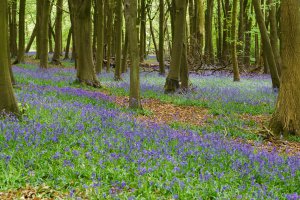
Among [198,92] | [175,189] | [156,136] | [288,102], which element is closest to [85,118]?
[156,136]

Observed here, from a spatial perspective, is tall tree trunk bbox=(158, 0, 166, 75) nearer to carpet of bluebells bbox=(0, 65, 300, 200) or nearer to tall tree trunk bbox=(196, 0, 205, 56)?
tall tree trunk bbox=(196, 0, 205, 56)

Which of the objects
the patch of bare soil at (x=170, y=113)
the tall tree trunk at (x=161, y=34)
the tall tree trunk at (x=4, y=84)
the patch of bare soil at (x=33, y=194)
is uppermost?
the tall tree trunk at (x=161, y=34)

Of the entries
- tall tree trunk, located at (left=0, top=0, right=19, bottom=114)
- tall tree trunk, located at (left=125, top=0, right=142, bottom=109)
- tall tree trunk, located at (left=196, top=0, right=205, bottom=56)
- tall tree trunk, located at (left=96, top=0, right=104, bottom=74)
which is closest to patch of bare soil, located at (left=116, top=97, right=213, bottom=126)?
tall tree trunk, located at (left=125, top=0, right=142, bottom=109)

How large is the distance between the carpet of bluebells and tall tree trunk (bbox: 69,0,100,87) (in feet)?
21.8

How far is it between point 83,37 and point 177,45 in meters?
4.22

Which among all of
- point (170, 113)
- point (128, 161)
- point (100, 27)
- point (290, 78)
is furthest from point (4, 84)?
point (100, 27)

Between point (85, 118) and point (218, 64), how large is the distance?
2592cm

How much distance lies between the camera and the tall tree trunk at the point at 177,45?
15.6 meters

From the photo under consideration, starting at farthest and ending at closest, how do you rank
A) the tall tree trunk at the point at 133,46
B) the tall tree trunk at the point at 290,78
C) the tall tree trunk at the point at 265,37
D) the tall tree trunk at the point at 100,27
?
the tall tree trunk at the point at 100,27
the tall tree trunk at the point at 265,37
the tall tree trunk at the point at 133,46
the tall tree trunk at the point at 290,78

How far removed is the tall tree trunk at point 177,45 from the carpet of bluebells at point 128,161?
6.41 metres

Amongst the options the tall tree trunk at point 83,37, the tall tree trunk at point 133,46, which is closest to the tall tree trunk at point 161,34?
the tall tree trunk at point 83,37

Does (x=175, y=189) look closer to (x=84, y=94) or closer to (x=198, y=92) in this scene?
(x=84, y=94)

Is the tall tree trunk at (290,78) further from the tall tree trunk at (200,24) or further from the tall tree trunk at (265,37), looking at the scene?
the tall tree trunk at (200,24)

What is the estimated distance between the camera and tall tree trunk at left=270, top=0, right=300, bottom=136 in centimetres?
930
